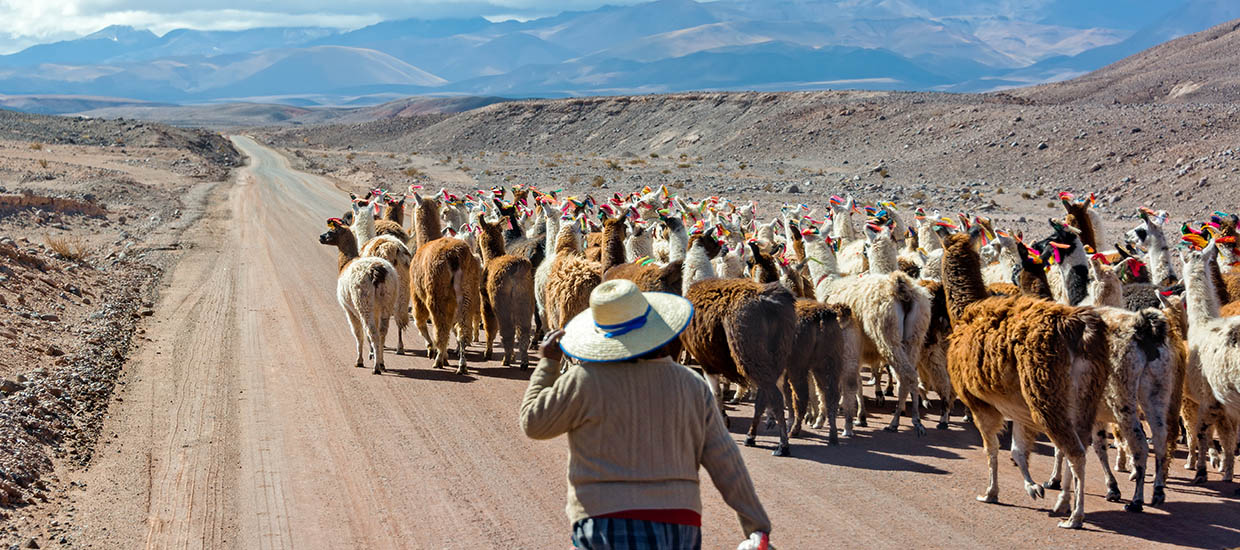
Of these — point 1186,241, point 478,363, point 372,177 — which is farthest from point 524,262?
point 372,177

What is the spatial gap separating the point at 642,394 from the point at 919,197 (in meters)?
31.8

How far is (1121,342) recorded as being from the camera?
23.2ft

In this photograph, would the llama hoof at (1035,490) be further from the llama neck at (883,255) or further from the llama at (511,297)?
the llama at (511,297)

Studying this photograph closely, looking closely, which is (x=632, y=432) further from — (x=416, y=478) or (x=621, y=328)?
(x=416, y=478)

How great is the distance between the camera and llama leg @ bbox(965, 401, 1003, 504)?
24.8 ft

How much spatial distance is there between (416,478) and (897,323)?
464 cm

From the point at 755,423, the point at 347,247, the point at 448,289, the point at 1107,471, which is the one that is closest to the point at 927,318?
the point at 755,423

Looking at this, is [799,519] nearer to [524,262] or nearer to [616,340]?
[616,340]

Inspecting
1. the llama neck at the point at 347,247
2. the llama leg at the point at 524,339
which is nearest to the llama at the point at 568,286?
the llama leg at the point at 524,339

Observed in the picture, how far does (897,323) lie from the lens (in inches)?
382

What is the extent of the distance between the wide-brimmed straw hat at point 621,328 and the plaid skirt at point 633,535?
0.65 metres

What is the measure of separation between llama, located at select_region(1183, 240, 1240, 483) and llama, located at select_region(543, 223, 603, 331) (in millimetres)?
5565

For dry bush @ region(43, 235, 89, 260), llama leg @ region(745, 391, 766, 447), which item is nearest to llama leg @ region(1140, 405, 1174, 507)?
llama leg @ region(745, 391, 766, 447)

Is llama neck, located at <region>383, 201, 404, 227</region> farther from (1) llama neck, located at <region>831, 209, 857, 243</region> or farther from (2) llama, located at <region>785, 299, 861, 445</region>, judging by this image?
(2) llama, located at <region>785, 299, 861, 445</region>
